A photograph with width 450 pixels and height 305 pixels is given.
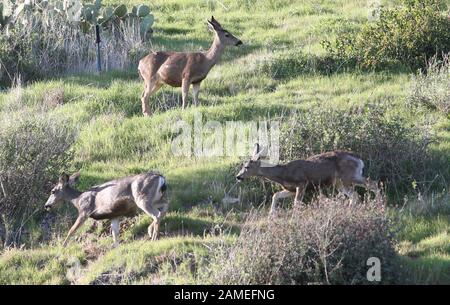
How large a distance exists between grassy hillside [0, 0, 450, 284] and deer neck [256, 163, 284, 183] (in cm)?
53

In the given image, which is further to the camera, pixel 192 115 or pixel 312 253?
pixel 192 115

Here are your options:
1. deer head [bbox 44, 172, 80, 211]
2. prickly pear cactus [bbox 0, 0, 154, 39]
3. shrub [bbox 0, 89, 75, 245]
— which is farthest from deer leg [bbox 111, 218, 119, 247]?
prickly pear cactus [bbox 0, 0, 154, 39]

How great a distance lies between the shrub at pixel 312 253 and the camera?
1270 cm

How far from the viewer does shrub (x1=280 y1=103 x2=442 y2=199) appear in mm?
16594

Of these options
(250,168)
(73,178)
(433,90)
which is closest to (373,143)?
(250,168)

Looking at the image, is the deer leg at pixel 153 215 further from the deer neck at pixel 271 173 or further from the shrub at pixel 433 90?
the shrub at pixel 433 90

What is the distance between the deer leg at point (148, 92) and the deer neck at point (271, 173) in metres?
4.38

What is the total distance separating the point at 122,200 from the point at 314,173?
294 cm

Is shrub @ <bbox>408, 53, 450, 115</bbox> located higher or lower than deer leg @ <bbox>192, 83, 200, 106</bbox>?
higher

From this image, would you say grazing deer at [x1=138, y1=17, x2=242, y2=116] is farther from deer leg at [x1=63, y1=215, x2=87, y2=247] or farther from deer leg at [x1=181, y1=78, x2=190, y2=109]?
deer leg at [x1=63, y1=215, x2=87, y2=247]

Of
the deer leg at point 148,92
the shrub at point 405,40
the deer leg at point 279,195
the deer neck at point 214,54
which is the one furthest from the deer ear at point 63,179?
the shrub at point 405,40

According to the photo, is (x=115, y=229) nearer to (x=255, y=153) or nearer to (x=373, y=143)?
(x=255, y=153)

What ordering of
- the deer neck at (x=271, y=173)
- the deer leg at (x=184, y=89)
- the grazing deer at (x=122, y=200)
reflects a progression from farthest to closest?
the deer leg at (x=184, y=89), the deer neck at (x=271, y=173), the grazing deer at (x=122, y=200)

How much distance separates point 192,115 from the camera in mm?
19000
